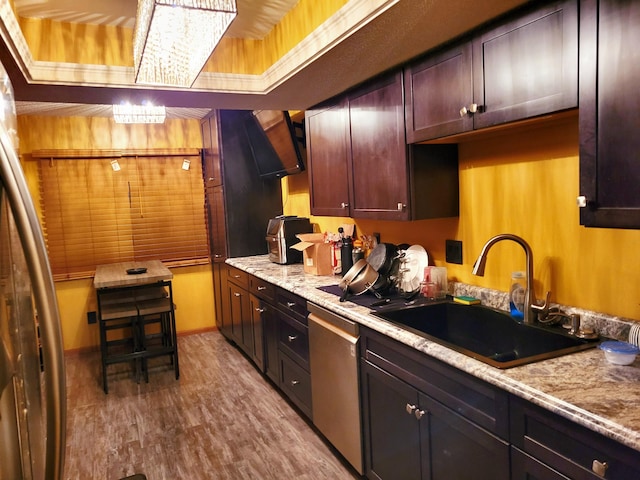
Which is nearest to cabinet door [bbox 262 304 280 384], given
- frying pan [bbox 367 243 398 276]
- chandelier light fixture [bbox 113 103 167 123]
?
frying pan [bbox 367 243 398 276]

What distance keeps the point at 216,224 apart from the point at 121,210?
3.33ft

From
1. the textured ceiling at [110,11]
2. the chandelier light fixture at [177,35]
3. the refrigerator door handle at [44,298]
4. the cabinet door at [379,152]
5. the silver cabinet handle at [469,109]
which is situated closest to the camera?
the refrigerator door handle at [44,298]

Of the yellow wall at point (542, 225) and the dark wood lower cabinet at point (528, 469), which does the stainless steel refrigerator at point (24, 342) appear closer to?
the dark wood lower cabinet at point (528, 469)

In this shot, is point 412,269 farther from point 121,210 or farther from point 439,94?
point 121,210

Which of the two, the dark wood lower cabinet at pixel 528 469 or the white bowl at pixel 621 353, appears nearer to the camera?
the dark wood lower cabinet at pixel 528 469

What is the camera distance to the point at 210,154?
4.78 m

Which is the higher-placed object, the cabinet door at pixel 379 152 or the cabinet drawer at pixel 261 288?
the cabinet door at pixel 379 152

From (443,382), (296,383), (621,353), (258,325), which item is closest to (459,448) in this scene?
(443,382)

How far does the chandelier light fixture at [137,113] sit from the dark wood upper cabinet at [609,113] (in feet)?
10.3

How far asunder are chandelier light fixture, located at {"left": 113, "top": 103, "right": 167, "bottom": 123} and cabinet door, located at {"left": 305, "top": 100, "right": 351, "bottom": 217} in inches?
52.7

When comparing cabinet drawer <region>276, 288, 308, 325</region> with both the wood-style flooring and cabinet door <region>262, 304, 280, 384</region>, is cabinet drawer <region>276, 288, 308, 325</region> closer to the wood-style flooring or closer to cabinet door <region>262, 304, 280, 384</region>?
cabinet door <region>262, 304, 280, 384</region>

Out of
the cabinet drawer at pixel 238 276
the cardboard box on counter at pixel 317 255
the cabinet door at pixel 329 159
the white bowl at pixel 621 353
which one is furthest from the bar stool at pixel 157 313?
the white bowl at pixel 621 353

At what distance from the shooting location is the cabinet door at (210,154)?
453cm

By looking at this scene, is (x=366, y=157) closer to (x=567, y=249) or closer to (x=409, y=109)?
(x=409, y=109)
